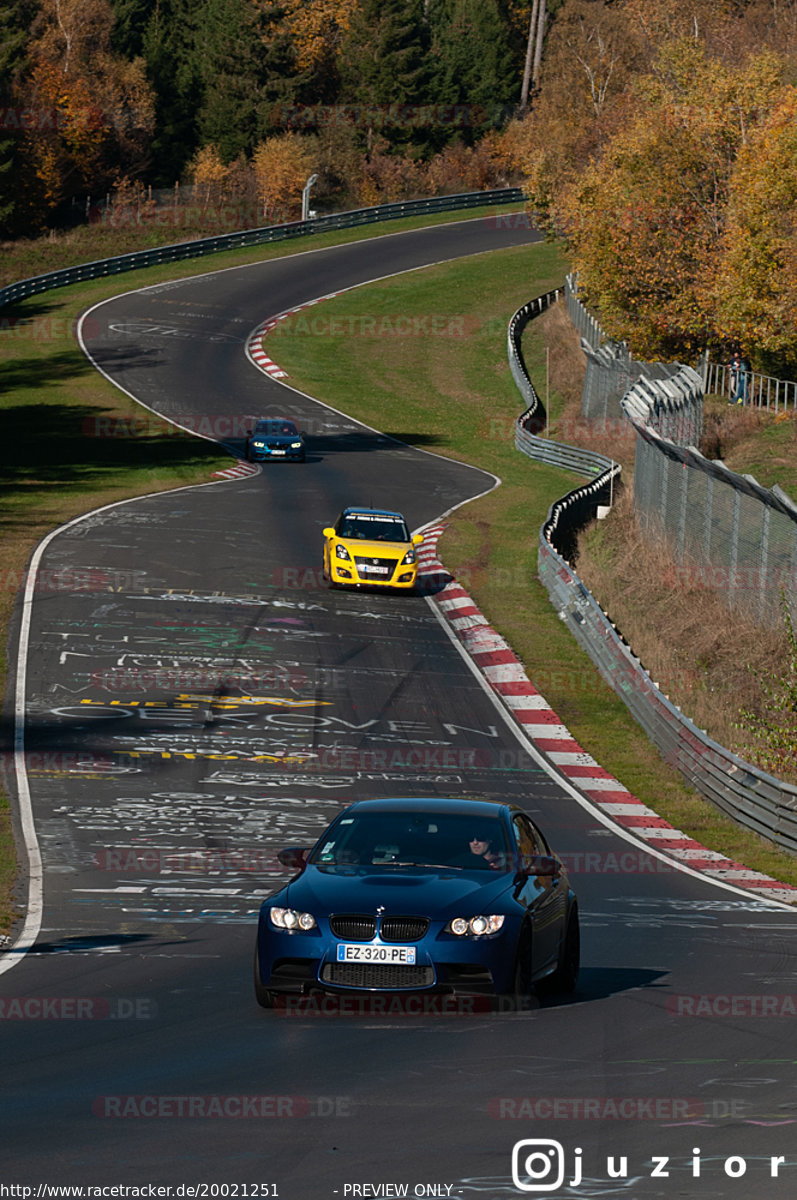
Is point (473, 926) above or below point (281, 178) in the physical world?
above

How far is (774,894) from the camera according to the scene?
17.0 m

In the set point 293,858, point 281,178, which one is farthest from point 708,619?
point 281,178

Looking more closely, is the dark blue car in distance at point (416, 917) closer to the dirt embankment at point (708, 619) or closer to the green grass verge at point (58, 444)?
the green grass verge at point (58, 444)

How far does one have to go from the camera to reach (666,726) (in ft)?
78.8

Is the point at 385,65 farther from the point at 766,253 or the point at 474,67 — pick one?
the point at 766,253

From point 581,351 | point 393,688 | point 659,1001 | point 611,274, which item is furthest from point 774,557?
point 581,351

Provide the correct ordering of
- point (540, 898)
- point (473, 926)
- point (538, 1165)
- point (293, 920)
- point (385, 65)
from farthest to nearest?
point (385, 65), point (540, 898), point (293, 920), point (473, 926), point (538, 1165)

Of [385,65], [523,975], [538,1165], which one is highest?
[385,65]

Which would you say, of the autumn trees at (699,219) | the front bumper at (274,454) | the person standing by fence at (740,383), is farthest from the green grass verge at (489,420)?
the autumn trees at (699,219)

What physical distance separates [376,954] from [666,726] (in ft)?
47.8

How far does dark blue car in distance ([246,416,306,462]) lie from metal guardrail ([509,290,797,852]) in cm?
1326

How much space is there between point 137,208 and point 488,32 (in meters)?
36.1

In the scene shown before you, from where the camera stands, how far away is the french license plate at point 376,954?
1002 centimetres

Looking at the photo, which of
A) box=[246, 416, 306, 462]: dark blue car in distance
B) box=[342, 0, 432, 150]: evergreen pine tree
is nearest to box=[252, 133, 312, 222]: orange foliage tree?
box=[342, 0, 432, 150]: evergreen pine tree
